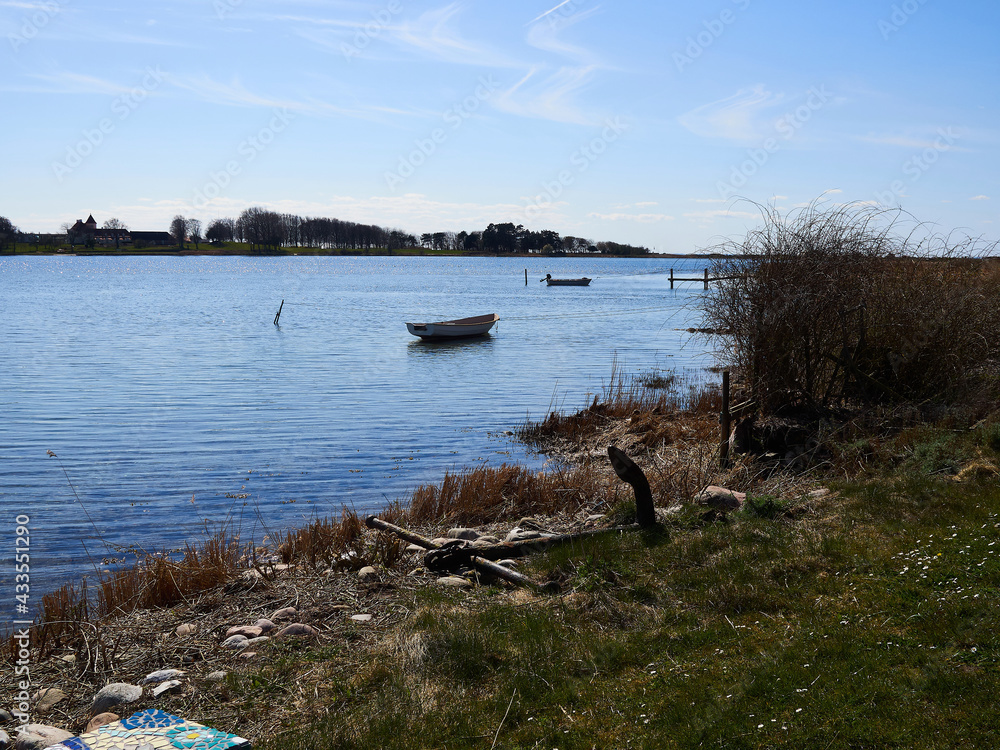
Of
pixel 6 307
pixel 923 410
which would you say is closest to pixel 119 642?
pixel 923 410

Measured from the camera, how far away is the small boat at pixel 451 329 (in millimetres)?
45625

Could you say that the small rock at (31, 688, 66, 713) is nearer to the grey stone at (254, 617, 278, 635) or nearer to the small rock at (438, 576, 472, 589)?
the grey stone at (254, 617, 278, 635)

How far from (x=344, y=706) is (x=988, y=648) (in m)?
4.57

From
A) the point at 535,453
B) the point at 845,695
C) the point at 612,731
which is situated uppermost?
the point at 845,695

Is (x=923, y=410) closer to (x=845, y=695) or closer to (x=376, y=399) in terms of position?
(x=845, y=695)

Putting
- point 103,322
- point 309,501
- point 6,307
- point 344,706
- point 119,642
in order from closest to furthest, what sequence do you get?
point 344,706 → point 119,642 → point 309,501 → point 103,322 → point 6,307

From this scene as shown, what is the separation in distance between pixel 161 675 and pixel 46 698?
0.87 metres

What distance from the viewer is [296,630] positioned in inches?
281

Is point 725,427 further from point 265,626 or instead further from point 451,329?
point 451,329

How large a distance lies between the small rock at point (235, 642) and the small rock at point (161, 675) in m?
0.64

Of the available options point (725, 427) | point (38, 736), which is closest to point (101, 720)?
point (38, 736)

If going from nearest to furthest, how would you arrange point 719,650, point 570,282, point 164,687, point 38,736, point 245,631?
point 38,736
point 719,650
point 164,687
point 245,631
point 570,282

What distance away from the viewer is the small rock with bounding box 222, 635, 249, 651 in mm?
7012

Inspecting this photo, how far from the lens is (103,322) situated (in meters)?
53.8
